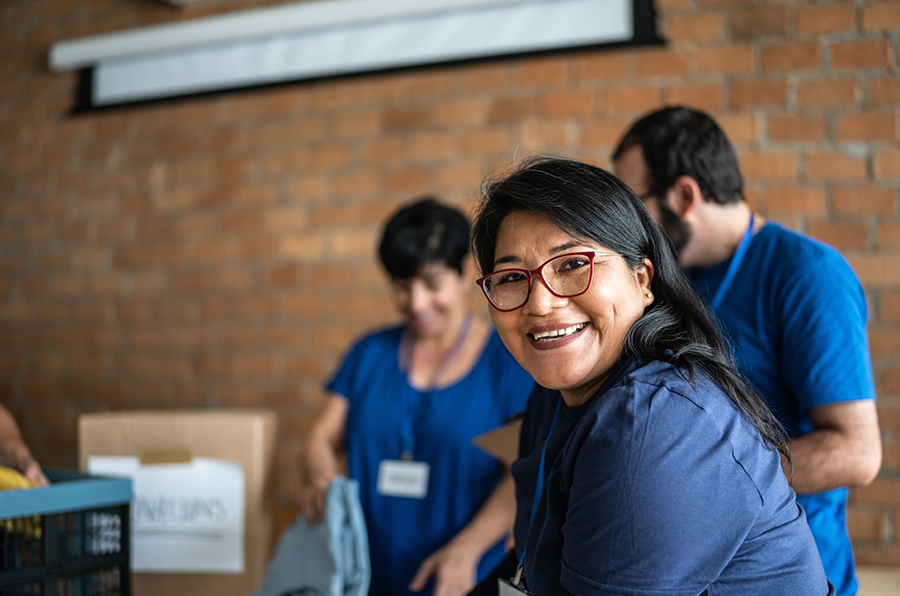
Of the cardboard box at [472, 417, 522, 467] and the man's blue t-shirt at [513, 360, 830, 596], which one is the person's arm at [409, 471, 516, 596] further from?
the man's blue t-shirt at [513, 360, 830, 596]

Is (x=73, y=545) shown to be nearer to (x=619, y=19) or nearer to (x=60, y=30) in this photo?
(x=619, y=19)

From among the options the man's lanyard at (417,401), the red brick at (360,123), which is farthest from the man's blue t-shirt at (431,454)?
the red brick at (360,123)

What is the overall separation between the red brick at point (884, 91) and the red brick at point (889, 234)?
1.15 feet

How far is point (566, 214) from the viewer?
2.80 feet

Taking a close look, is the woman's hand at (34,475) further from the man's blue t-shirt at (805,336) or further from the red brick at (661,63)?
the red brick at (661,63)

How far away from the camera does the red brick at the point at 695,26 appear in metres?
2.16

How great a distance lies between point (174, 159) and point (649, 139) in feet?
7.22

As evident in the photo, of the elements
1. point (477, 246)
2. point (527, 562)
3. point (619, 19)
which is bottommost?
point (527, 562)

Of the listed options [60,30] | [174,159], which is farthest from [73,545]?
[60,30]

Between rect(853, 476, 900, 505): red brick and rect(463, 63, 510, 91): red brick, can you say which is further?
rect(463, 63, 510, 91): red brick

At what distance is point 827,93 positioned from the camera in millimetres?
2041

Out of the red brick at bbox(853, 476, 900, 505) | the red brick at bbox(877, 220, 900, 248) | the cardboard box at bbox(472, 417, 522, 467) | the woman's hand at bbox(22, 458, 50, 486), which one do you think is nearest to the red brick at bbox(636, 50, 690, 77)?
the red brick at bbox(877, 220, 900, 248)

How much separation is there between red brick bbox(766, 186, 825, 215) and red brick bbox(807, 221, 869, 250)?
0.04 m

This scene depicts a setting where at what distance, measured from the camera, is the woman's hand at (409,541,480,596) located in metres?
1.49
